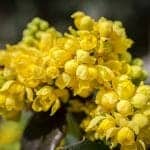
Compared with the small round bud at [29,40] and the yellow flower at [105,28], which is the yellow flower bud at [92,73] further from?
the small round bud at [29,40]

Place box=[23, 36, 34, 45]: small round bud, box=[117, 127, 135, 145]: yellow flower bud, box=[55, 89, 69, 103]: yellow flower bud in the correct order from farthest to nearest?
1. box=[23, 36, 34, 45]: small round bud
2. box=[55, 89, 69, 103]: yellow flower bud
3. box=[117, 127, 135, 145]: yellow flower bud

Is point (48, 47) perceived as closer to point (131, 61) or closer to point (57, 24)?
point (131, 61)

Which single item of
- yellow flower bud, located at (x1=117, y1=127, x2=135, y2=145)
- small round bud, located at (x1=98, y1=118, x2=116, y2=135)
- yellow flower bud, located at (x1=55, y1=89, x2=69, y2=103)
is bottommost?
yellow flower bud, located at (x1=117, y1=127, x2=135, y2=145)

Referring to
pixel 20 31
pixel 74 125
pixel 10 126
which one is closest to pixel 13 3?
pixel 20 31

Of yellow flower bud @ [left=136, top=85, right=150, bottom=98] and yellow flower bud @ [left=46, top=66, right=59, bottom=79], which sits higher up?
yellow flower bud @ [left=46, top=66, right=59, bottom=79]

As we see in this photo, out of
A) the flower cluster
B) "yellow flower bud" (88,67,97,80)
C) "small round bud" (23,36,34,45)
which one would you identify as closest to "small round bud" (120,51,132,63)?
the flower cluster

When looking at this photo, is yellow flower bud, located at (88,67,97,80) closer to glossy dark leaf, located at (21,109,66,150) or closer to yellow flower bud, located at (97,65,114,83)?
yellow flower bud, located at (97,65,114,83)

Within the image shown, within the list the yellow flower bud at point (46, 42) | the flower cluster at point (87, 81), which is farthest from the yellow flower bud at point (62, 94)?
the yellow flower bud at point (46, 42)

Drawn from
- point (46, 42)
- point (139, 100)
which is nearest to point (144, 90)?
point (139, 100)
